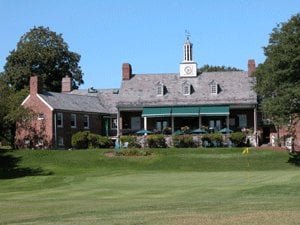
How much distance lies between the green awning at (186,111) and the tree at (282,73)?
1432 centimetres

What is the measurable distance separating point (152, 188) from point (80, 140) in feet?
107

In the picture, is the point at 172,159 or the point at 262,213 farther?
the point at 172,159

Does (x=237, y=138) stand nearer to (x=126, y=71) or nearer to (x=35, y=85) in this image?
(x=126, y=71)

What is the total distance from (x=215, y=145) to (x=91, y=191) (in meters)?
32.0

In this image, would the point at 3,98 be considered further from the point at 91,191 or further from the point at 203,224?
the point at 203,224

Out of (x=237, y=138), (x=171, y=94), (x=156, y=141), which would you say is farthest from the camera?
(x=171, y=94)

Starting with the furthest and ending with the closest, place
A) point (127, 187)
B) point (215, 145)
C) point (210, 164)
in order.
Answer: point (215, 145)
point (210, 164)
point (127, 187)

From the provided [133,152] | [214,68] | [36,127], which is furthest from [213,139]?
[214,68]

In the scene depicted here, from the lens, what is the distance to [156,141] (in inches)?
2426

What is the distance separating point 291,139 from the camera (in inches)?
2317

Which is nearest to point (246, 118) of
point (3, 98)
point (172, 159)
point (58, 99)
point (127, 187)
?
point (172, 159)

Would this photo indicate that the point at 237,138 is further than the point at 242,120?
No

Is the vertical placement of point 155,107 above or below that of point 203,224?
above

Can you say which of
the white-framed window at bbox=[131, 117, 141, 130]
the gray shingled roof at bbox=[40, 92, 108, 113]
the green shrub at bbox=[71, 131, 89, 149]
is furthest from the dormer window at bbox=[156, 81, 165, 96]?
the green shrub at bbox=[71, 131, 89, 149]
